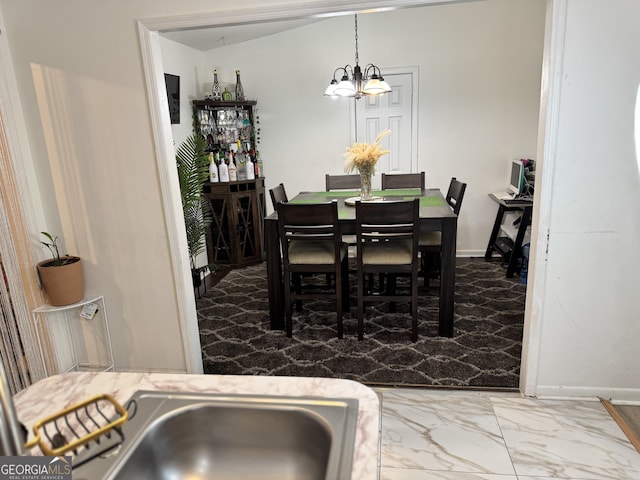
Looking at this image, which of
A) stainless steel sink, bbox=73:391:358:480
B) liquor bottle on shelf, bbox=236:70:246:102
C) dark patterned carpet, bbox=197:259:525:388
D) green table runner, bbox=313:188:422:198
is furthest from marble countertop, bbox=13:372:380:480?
liquor bottle on shelf, bbox=236:70:246:102

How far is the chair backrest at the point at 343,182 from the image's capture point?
14.4 feet

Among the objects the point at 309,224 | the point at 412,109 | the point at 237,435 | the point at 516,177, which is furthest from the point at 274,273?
the point at 516,177

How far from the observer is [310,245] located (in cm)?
317

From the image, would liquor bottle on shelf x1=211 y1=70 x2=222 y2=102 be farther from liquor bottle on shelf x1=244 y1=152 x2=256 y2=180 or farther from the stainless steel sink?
the stainless steel sink

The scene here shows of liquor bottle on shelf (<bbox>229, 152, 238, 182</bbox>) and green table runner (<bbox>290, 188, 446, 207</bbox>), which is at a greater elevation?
liquor bottle on shelf (<bbox>229, 152, 238, 182</bbox>)

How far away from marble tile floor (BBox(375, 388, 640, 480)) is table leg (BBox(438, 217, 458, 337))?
65cm

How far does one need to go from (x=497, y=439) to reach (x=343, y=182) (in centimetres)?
288

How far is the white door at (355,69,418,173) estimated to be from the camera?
4.57 m

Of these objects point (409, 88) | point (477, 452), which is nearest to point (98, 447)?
point (477, 452)

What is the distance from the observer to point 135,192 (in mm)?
2412

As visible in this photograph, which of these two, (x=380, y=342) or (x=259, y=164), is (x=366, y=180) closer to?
(x=380, y=342)

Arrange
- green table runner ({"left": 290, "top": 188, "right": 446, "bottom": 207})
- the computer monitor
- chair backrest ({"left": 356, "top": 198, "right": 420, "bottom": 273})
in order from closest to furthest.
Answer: chair backrest ({"left": 356, "top": 198, "right": 420, "bottom": 273}) < green table runner ({"left": 290, "top": 188, "right": 446, "bottom": 207}) < the computer monitor

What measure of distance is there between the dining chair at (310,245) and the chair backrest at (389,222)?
0.16 meters

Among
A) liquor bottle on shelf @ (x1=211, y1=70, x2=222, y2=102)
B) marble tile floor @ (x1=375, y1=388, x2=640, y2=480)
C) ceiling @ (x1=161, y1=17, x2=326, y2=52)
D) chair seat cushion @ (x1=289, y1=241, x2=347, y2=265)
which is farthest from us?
liquor bottle on shelf @ (x1=211, y1=70, x2=222, y2=102)
